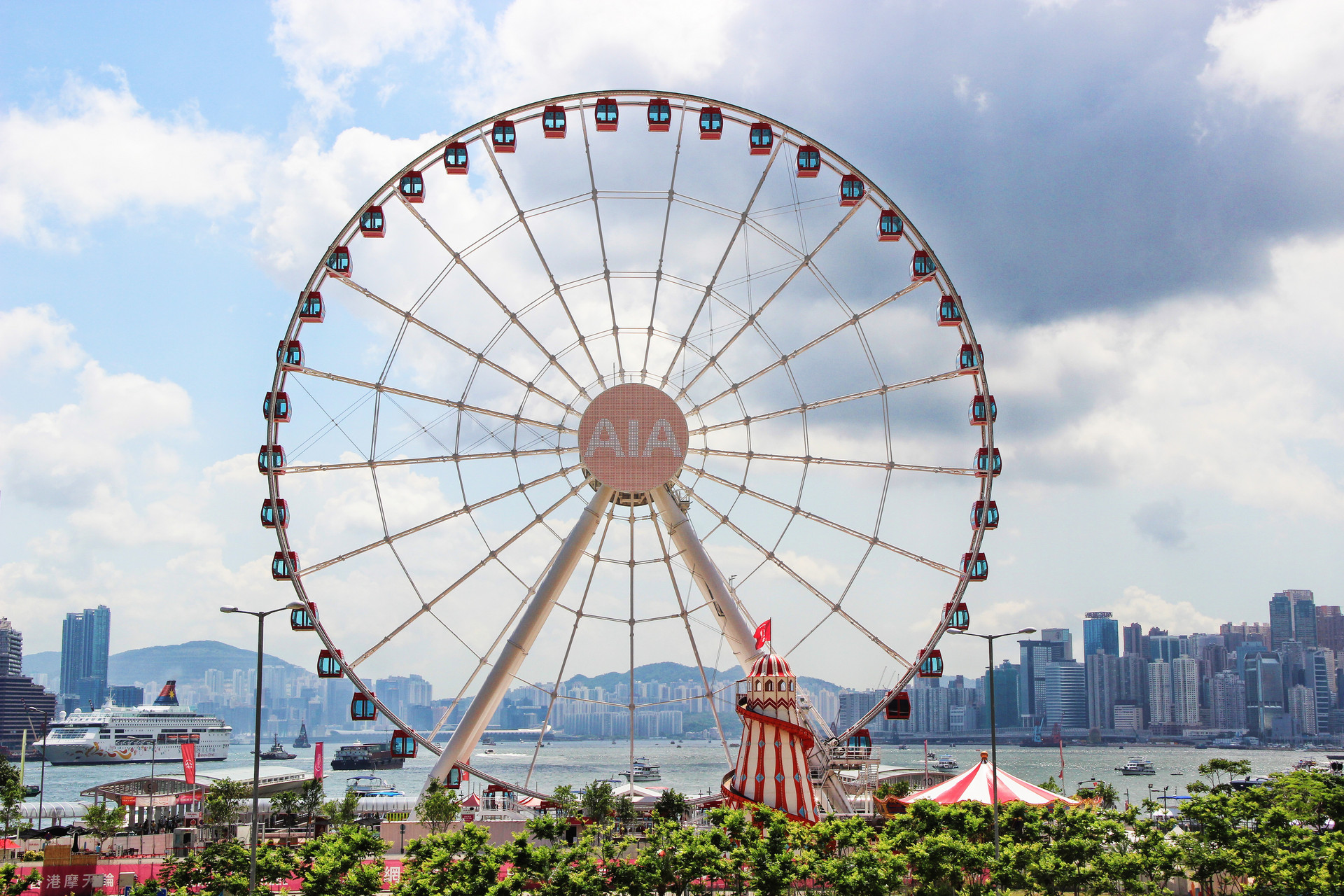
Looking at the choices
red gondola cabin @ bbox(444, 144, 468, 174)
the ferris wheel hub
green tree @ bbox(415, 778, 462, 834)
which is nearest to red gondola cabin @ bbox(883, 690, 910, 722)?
the ferris wheel hub

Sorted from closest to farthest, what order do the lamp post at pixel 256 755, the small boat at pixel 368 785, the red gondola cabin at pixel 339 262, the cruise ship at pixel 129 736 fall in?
the lamp post at pixel 256 755
the red gondola cabin at pixel 339 262
the small boat at pixel 368 785
the cruise ship at pixel 129 736

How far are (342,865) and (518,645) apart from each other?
11352mm

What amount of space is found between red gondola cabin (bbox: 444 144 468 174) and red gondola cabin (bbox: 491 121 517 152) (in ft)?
3.91

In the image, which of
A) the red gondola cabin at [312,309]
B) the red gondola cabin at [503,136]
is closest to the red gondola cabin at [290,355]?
the red gondola cabin at [312,309]

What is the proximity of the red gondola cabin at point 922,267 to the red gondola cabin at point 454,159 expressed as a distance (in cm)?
1665

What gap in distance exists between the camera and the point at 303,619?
4269 centimetres

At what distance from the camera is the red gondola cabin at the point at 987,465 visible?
45.6m

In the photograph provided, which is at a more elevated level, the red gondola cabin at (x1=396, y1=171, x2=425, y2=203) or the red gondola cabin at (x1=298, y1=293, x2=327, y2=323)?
the red gondola cabin at (x1=396, y1=171, x2=425, y2=203)

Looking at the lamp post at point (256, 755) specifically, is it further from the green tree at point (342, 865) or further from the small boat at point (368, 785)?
the small boat at point (368, 785)

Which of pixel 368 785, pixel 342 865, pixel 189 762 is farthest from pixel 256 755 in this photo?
pixel 368 785

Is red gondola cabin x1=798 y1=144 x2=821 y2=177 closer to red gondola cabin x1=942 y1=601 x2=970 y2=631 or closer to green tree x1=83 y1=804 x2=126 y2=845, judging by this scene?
red gondola cabin x1=942 y1=601 x2=970 y2=631

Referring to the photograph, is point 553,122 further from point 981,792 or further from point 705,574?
point 981,792

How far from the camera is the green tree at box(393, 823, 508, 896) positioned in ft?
105

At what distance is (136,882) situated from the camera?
118 ft
